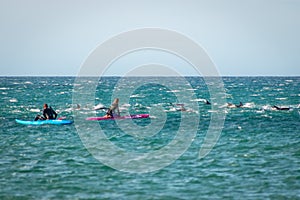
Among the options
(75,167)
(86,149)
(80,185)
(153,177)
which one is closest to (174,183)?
(153,177)

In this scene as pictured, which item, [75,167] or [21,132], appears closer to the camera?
[75,167]

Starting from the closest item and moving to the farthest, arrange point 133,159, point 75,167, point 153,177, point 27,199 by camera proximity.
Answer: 1. point 27,199
2. point 153,177
3. point 75,167
4. point 133,159

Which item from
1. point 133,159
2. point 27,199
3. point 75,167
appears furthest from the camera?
point 133,159

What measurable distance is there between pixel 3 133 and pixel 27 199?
→ 58.4 ft

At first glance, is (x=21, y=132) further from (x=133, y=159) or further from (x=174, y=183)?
(x=174, y=183)

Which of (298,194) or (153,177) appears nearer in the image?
(298,194)

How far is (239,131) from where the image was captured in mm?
37375

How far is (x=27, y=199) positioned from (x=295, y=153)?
15.5 metres

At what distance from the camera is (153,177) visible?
22781mm

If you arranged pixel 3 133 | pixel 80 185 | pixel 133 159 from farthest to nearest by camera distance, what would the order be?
1. pixel 3 133
2. pixel 133 159
3. pixel 80 185

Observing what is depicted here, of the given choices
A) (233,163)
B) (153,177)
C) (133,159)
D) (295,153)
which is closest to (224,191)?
(153,177)

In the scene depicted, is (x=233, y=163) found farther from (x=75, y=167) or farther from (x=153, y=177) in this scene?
(x=75, y=167)

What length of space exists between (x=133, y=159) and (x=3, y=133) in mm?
13484

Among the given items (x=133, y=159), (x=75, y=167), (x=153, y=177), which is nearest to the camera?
(x=153, y=177)
